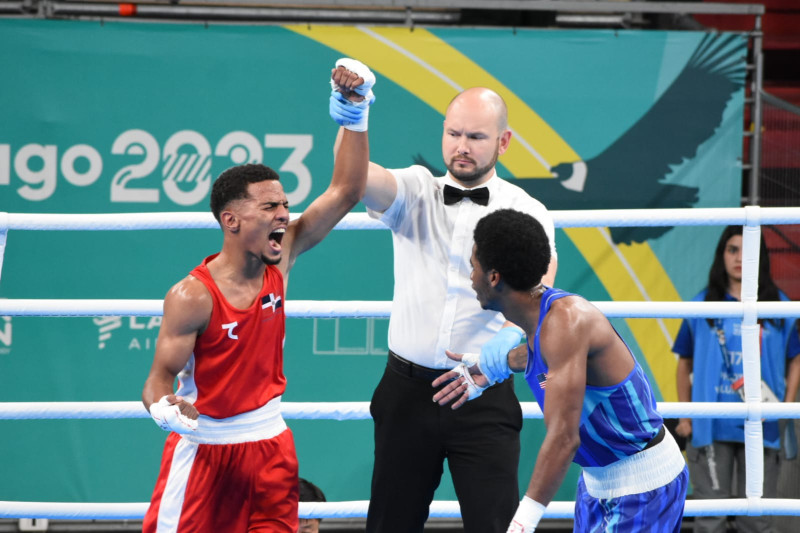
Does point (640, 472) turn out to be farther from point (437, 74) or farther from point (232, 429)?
point (437, 74)

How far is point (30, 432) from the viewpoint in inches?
197

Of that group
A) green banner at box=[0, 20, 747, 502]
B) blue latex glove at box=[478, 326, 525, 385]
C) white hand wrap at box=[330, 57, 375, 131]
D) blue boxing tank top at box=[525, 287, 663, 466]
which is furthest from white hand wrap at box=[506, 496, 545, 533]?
green banner at box=[0, 20, 747, 502]

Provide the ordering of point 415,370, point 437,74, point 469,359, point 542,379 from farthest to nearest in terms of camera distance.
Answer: point 437,74
point 415,370
point 469,359
point 542,379

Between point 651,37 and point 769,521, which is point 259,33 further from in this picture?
point 769,521

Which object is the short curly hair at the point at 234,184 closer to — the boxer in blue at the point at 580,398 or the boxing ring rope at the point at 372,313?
the boxing ring rope at the point at 372,313

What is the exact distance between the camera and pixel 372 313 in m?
3.28

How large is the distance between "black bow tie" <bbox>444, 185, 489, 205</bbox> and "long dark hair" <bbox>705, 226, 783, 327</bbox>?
2.06 metres

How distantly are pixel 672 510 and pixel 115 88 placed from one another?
3827 mm

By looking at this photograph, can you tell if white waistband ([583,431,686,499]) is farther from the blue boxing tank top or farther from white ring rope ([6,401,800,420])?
white ring rope ([6,401,800,420])

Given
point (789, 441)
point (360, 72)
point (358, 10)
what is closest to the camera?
point (360, 72)

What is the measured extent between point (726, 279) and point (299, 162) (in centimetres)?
236

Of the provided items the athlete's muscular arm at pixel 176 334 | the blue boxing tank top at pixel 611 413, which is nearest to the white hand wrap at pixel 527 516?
the blue boxing tank top at pixel 611 413

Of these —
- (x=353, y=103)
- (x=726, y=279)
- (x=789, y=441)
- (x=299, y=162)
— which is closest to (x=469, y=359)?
(x=353, y=103)

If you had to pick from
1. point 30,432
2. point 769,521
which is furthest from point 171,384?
point 769,521
